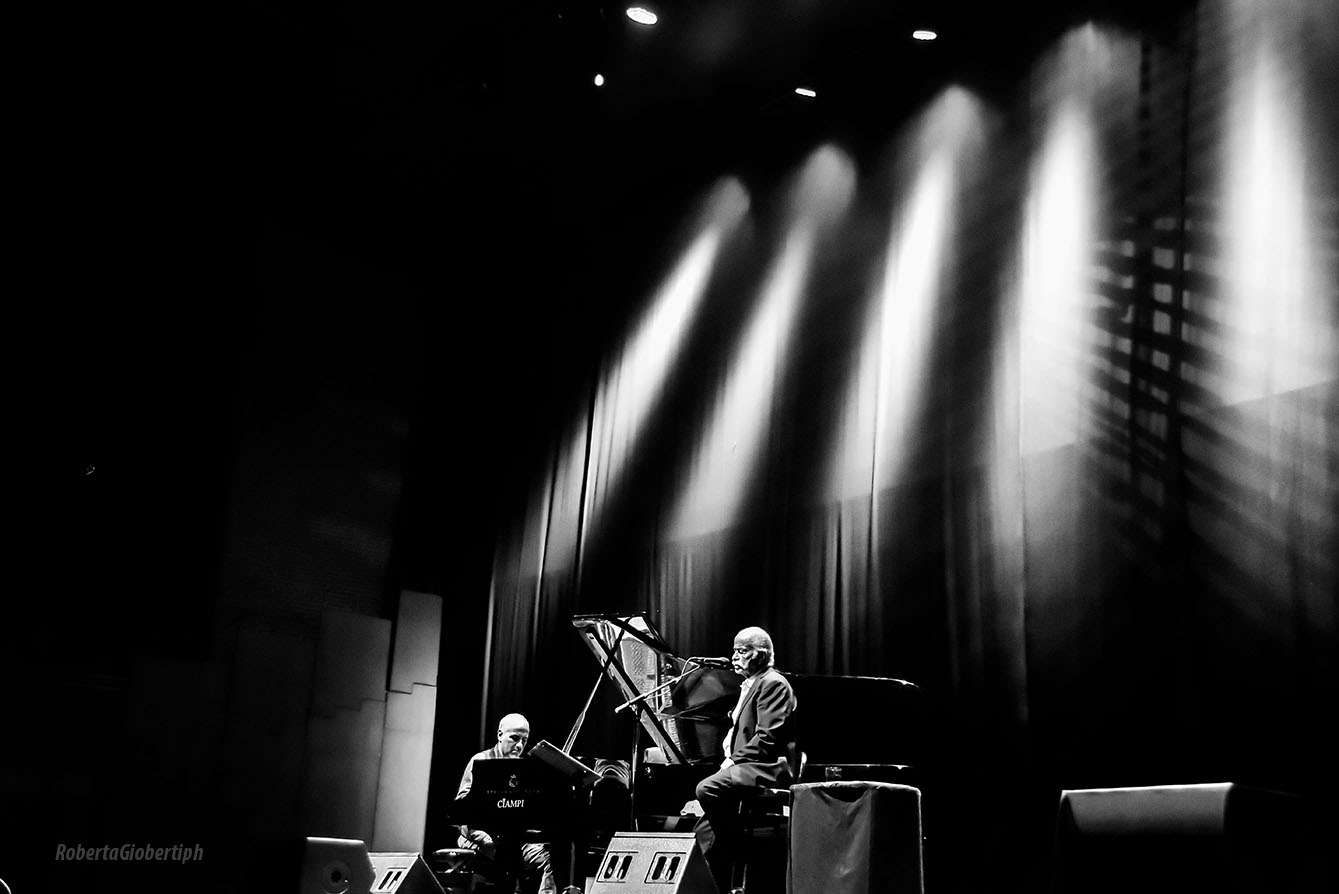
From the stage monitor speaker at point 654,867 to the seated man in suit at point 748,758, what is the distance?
79 centimetres

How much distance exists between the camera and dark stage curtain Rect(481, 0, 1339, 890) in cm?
556

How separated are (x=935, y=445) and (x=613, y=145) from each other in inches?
175

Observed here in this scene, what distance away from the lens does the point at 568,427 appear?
10.7m

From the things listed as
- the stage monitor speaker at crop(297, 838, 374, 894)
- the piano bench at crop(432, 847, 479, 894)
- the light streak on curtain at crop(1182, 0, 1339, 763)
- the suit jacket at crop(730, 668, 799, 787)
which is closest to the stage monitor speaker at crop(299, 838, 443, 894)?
the stage monitor speaker at crop(297, 838, 374, 894)

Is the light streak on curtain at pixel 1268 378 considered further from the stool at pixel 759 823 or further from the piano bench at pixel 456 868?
the piano bench at pixel 456 868

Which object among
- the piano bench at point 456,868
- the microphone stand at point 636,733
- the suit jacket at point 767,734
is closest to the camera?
the suit jacket at point 767,734

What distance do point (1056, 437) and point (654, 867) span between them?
3.38 metres

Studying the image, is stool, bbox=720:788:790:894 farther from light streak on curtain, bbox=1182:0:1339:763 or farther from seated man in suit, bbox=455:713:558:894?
light streak on curtain, bbox=1182:0:1339:763

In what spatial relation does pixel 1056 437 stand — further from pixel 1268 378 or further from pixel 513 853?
pixel 513 853

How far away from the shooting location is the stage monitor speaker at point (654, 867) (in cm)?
428

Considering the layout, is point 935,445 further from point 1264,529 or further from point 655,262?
point 655,262

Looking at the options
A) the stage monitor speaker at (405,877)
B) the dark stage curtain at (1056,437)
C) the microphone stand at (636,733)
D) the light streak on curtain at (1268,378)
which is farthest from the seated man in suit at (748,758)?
the light streak on curtain at (1268,378)

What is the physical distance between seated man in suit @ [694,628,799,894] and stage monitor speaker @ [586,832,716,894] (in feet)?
2.58

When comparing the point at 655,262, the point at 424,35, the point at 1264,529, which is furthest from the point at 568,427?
the point at 1264,529
